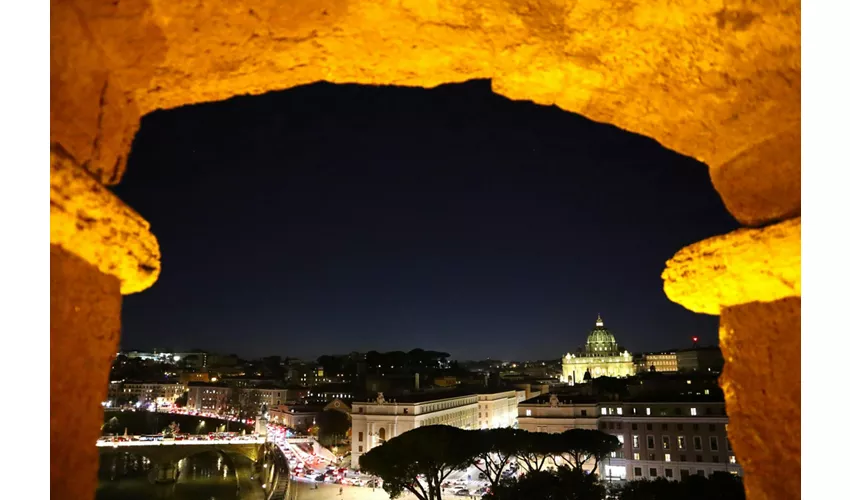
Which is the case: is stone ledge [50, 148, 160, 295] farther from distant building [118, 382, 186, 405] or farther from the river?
distant building [118, 382, 186, 405]

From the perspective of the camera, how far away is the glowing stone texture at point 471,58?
273 cm

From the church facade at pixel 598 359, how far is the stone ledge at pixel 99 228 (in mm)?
107364

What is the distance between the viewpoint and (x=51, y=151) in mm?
2461

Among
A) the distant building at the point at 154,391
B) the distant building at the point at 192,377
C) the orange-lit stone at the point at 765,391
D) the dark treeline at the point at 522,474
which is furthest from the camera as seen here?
the distant building at the point at 192,377

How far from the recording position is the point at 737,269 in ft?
10.1

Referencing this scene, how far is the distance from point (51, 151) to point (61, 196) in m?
0.21

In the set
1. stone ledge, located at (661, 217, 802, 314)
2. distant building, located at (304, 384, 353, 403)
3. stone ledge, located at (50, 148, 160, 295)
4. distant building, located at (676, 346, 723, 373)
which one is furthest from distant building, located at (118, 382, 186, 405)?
stone ledge, located at (661, 217, 802, 314)

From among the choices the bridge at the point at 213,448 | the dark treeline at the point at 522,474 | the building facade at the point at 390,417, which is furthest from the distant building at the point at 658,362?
the dark treeline at the point at 522,474

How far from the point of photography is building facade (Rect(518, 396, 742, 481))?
3391cm

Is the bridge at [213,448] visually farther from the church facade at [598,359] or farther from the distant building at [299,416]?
the church facade at [598,359]

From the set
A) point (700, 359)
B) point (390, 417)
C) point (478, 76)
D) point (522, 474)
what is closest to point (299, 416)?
point (390, 417)

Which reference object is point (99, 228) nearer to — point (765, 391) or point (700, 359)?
point (765, 391)

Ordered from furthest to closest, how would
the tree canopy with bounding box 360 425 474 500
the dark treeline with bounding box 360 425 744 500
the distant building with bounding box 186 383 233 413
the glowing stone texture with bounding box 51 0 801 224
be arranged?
1. the distant building with bounding box 186 383 233 413
2. the tree canopy with bounding box 360 425 474 500
3. the dark treeline with bounding box 360 425 744 500
4. the glowing stone texture with bounding box 51 0 801 224

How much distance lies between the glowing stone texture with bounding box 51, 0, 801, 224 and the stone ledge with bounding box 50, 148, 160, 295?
310 millimetres
